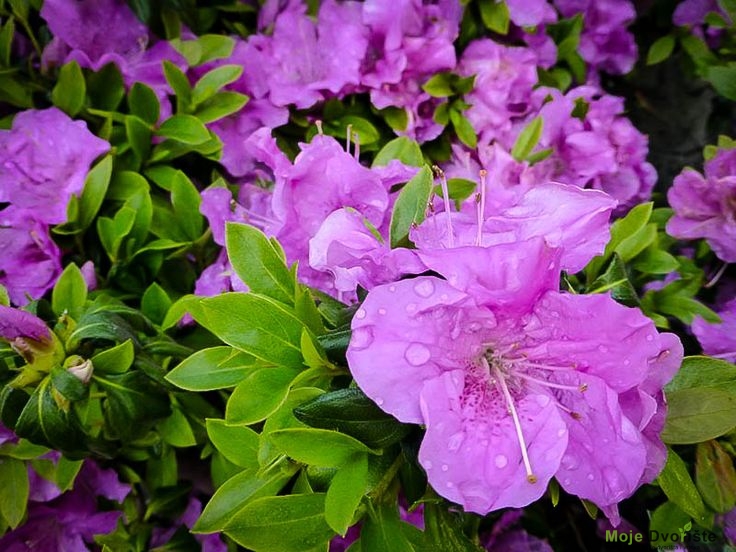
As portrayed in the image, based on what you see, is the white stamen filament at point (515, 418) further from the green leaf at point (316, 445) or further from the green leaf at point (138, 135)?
the green leaf at point (138, 135)

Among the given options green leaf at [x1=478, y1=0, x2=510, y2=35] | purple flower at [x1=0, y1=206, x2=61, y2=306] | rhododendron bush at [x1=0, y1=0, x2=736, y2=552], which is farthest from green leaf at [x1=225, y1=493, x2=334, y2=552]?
green leaf at [x1=478, y1=0, x2=510, y2=35]

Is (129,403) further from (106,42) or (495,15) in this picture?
(495,15)

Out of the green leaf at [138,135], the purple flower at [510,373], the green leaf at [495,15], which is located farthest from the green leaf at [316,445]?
the green leaf at [495,15]

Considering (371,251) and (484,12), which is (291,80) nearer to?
(484,12)

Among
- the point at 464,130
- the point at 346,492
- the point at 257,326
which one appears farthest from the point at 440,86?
the point at 346,492

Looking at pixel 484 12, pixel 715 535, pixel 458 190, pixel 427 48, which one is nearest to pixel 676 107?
pixel 484 12
